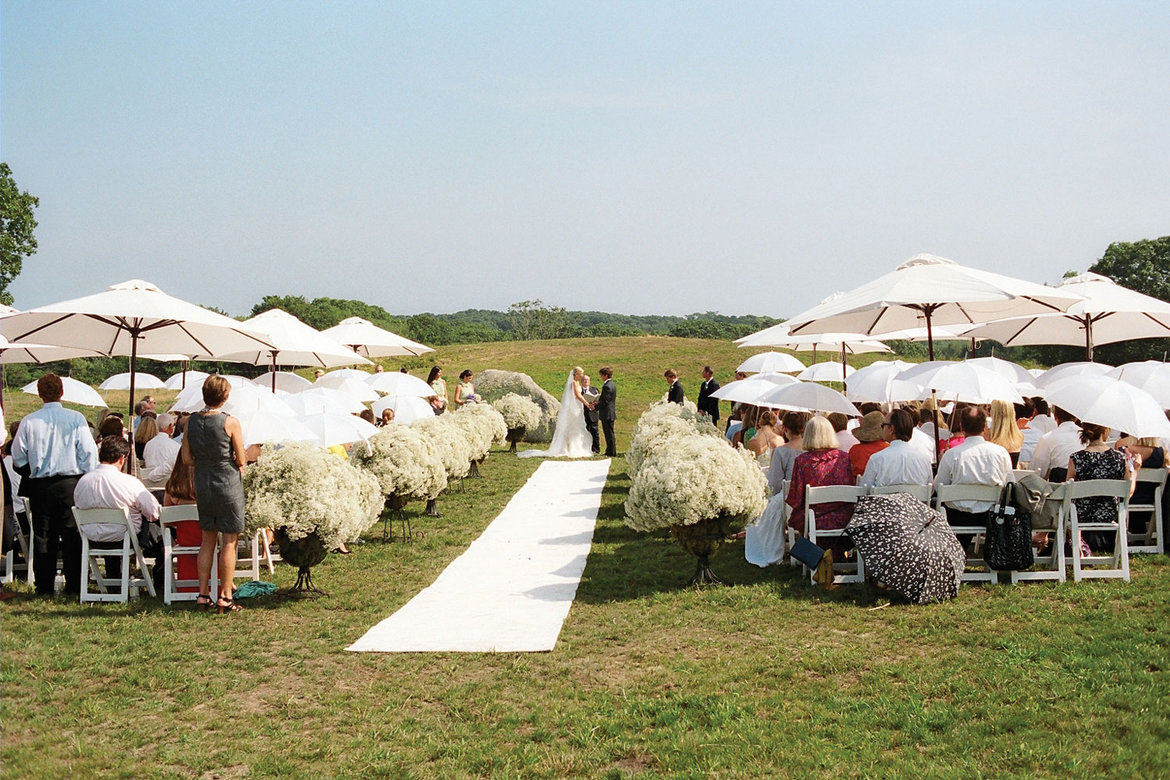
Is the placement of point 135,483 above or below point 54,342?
below

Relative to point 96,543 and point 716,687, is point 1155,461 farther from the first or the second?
point 96,543

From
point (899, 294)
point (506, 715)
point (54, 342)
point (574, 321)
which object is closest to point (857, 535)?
point (899, 294)

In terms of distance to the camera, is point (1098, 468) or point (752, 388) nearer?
point (1098, 468)

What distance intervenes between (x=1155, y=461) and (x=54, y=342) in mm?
12325

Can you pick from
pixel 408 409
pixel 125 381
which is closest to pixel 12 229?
pixel 125 381

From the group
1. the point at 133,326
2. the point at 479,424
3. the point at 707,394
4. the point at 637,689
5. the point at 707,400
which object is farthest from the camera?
the point at 707,394

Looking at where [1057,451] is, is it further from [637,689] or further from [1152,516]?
[637,689]

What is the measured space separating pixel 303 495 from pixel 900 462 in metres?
5.35

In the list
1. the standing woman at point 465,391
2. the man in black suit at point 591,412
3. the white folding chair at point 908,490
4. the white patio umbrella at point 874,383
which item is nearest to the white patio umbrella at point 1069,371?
the white patio umbrella at point 874,383

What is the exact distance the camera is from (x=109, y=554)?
786 cm

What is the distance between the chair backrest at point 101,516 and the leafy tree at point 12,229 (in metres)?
46.3

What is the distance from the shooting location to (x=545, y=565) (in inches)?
384

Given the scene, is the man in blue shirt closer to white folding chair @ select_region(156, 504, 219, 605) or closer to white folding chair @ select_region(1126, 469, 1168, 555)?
white folding chair @ select_region(156, 504, 219, 605)

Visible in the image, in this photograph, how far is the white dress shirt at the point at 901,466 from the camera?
25.9 ft
